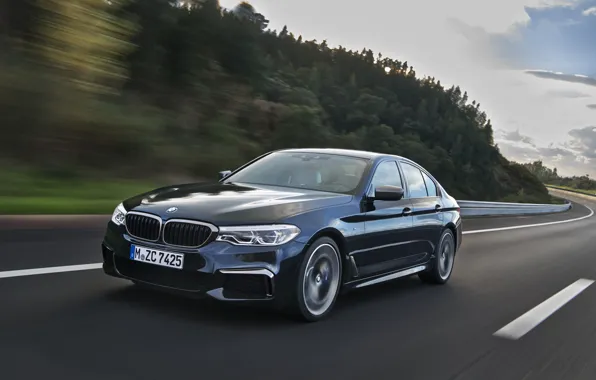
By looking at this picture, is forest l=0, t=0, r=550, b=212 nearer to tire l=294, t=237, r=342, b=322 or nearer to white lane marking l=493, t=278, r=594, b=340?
tire l=294, t=237, r=342, b=322

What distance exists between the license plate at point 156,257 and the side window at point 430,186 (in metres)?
3.71

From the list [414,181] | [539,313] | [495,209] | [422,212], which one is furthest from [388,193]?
[495,209]

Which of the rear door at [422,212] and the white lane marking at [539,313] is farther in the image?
the rear door at [422,212]

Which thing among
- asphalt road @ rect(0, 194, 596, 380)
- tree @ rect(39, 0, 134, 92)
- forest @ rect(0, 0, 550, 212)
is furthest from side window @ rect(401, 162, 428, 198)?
tree @ rect(39, 0, 134, 92)

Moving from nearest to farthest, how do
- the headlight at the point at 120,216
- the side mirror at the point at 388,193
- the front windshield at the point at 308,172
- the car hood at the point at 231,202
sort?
the car hood at the point at 231,202 < the headlight at the point at 120,216 < the side mirror at the point at 388,193 < the front windshield at the point at 308,172

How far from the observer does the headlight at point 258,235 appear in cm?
488

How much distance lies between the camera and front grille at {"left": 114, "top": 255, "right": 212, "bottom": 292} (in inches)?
190

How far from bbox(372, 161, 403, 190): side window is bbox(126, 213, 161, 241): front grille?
223cm

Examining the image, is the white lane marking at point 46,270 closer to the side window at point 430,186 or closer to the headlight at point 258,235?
the headlight at point 258,235

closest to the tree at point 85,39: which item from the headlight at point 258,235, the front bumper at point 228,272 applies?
the front bumper at point 228,272

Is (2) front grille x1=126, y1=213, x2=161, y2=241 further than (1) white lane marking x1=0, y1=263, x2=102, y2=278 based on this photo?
No

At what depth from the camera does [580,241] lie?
16859 mm

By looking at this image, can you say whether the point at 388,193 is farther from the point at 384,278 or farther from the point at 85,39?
the point at 85,39

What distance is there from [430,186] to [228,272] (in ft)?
12.3
